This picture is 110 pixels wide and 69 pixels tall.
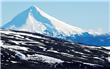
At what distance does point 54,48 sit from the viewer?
642 ft

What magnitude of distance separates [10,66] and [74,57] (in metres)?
46.2

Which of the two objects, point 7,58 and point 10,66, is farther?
point 7,58

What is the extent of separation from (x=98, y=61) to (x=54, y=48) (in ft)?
96.8

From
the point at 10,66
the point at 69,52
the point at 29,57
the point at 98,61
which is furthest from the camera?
the point at 69,52

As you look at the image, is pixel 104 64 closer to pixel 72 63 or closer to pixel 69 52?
pixel 72 63

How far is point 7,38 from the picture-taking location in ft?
630

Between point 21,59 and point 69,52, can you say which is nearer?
point 21,59

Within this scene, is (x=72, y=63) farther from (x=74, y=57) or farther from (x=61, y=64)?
(x=74, y=57)

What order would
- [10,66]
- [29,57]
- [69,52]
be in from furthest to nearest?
1. [69,52]
2. [29,57]
3. [10,66]

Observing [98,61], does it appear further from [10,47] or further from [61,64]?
[10,47]

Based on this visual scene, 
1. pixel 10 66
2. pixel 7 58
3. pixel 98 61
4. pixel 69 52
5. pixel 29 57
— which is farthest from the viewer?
pixel 69 52

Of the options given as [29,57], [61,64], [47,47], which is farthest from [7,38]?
[61,64]

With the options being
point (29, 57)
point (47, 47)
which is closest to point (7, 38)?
point (47, 47)

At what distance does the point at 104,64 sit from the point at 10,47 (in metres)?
40.8
